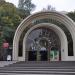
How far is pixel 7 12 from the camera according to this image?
5081 centimetres

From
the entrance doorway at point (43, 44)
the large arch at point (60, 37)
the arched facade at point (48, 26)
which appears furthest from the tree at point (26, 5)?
the large arch at point (60, 37)

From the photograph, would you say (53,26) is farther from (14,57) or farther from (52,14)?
(14,57)

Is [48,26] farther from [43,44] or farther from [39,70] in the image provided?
[39,70]

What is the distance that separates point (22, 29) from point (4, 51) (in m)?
7.27

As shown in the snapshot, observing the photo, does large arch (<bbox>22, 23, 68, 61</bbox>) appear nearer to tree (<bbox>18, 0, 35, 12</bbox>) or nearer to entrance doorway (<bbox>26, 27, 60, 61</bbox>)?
entrance doorway (<bbox>26, 27, 60, 61</bbox>)

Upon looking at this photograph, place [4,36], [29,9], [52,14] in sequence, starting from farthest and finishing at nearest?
1. [29,9]
2. [4,36]
3. [52,14]

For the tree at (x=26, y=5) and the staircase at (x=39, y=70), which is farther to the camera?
the tree at (x=26, y=5)

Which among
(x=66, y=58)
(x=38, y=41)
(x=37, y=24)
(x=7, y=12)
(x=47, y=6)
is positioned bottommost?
(x=66, y=58)

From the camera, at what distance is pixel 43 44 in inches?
1547

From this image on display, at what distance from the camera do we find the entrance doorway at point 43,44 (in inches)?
1513

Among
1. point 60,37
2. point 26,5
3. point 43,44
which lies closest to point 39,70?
point 60,37

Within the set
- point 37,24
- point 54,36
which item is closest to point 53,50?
point 54,36

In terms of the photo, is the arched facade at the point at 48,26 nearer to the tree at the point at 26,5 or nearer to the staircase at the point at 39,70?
the staircase at the point at 39,70

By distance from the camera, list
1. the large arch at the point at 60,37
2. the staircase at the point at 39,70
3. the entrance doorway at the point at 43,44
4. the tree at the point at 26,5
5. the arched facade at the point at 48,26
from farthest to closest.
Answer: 1. the tree at the point at 26,5
2. the entrance doorway at the point at 43,44
3. the large arch at the point at 60,37
4. the arched facade at the point at 48,26
5. the staircase at the point at 39,70
